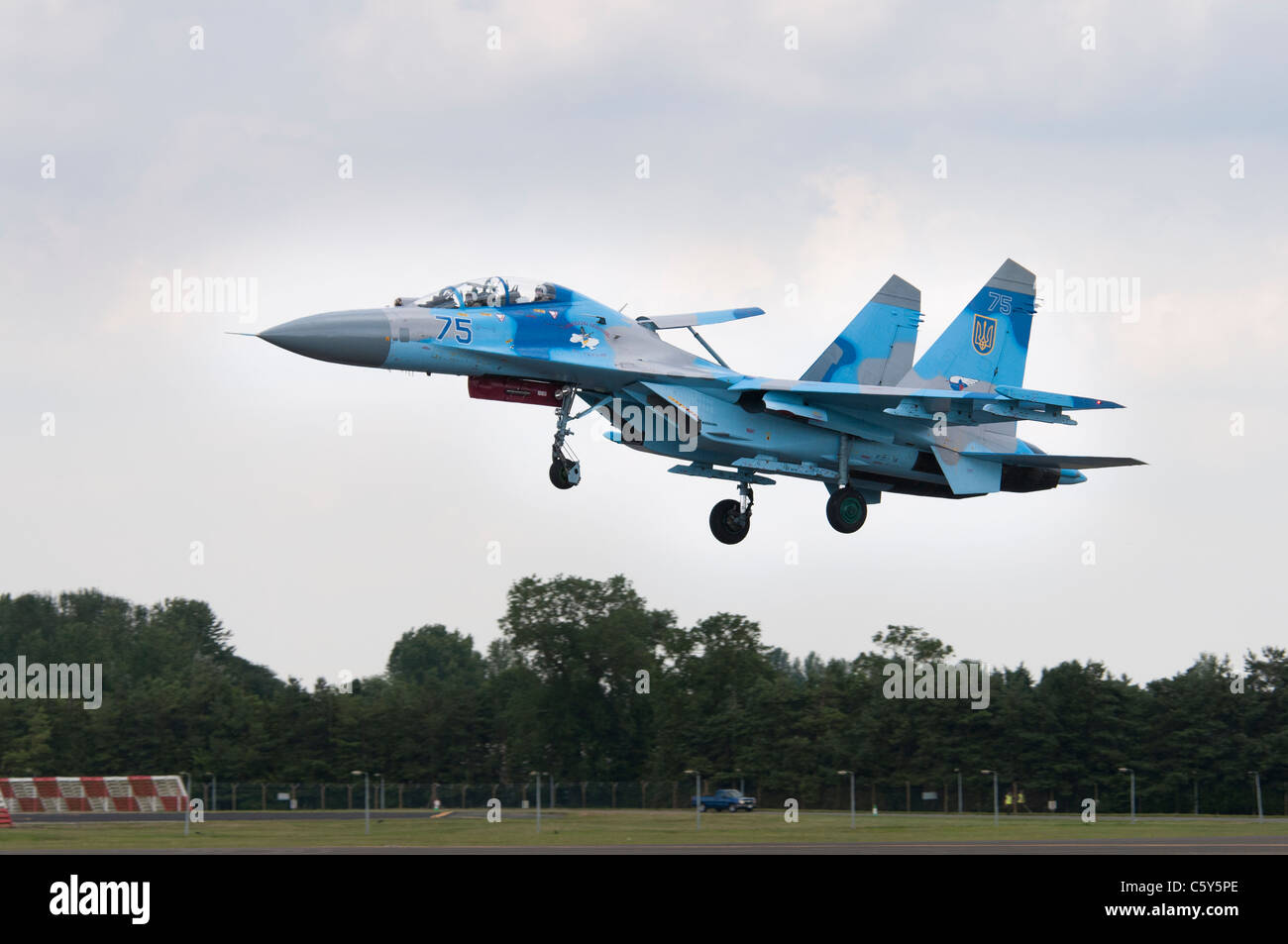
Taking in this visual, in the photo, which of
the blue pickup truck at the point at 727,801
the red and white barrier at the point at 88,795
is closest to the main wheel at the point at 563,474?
the red and white barrier at the point at 88,795

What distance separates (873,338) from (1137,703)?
38087 mm

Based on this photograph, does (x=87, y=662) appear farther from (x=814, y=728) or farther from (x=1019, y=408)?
(x=1019, y=408)

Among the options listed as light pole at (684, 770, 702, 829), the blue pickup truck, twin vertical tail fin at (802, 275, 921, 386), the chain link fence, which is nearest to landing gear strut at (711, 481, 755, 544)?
twin vertical tail fin at (802, 275, 921, 386)

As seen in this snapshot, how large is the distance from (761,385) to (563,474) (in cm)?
429

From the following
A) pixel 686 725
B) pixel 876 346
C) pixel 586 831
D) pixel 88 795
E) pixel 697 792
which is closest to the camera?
pixel 876 346

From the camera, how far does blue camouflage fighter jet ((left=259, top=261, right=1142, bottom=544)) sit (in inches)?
1054

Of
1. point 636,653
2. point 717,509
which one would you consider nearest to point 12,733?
point 636,653

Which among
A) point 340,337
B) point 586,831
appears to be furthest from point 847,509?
point 586,831

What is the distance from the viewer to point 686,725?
6719 cm

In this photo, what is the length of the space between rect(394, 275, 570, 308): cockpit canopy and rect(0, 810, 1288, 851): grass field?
42.7 feet

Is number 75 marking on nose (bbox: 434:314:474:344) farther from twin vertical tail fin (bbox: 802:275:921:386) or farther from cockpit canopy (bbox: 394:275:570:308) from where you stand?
twin vertical tail fin (bbox: 802:275:921:386)

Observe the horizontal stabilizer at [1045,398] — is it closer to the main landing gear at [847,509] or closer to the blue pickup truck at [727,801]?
the main landing gear at [847,509]

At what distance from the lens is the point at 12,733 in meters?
65.4

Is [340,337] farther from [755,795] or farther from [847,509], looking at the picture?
[755,795]
